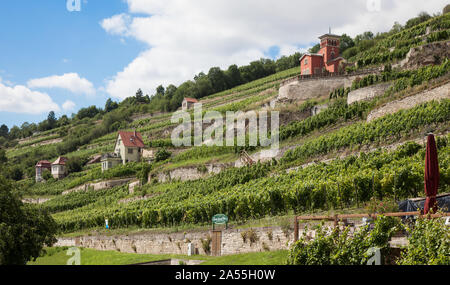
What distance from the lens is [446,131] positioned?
2548cm

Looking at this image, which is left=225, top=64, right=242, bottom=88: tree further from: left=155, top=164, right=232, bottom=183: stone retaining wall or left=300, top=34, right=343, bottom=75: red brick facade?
left=155, top=164, right=232, bottom=183: stone retaining wall

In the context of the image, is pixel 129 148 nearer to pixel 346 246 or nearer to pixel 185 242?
pixel 185 242

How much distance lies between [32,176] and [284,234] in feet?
254

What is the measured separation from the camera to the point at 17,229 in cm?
2139

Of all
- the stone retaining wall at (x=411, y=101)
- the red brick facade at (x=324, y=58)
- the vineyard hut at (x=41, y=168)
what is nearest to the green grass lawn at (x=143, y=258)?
the stone retaining wall at (x=411, y=101)

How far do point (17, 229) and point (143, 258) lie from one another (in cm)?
586

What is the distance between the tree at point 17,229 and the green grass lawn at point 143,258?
3.64 metres

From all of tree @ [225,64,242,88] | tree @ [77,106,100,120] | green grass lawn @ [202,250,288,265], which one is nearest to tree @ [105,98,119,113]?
tree @ [77,106,100,120]

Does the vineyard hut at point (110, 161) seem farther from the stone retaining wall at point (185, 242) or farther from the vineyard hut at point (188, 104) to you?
the stone retaining wall at point (185, 242)

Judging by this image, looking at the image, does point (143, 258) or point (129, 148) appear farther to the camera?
point (129, 148)

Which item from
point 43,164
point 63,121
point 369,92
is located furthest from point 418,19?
point 63,121

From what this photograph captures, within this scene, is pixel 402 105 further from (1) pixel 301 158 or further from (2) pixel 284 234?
(2) pixel 284 234

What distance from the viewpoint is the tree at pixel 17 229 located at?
20034 mm

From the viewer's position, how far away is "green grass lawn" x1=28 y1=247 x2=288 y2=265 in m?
16.3
